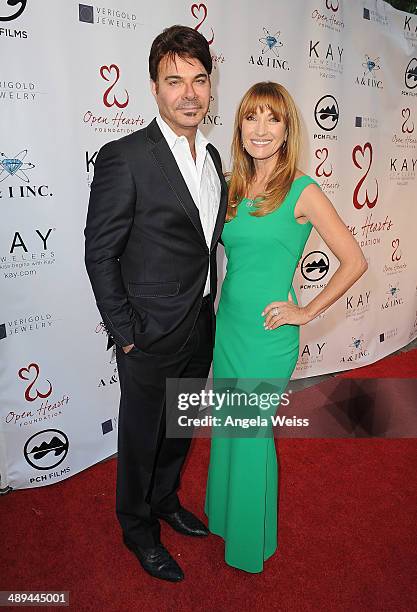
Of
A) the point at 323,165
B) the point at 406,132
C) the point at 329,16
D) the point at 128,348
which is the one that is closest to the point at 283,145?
the point at 128,348

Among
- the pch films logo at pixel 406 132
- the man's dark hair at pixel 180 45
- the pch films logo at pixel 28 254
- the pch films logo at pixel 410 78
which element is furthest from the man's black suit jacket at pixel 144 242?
the pch films logo at pixel 410 78

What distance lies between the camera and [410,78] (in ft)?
14.3

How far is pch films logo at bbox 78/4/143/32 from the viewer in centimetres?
257

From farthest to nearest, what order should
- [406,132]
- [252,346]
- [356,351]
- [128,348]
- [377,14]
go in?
[356,351] < [406,132] < [377,14] < [252,346] < [128,348]

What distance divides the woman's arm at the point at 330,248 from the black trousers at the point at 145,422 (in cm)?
34

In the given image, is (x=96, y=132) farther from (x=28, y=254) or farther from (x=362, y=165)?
(x=362, y=165)

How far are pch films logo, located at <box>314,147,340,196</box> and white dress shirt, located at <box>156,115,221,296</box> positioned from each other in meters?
2.01

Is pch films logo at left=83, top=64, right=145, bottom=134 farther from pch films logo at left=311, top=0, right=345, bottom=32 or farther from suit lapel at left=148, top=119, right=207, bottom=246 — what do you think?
pch films logo at left=311, top=0, right=345, bottom=32

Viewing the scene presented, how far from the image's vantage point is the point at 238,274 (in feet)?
6.80

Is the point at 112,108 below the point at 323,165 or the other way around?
the other way around

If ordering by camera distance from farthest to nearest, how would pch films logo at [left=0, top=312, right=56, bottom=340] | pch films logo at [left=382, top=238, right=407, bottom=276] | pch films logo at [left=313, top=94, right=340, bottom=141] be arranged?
pch films logo at [left=382, top=238, right=407, bottom=276]
pch films logo at [left=313, top=94, right=340, bottom=141]
pch films logo at [left=0, top=312, right=56, bottom=340]

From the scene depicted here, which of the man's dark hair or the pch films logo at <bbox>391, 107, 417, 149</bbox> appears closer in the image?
the man's dark hair

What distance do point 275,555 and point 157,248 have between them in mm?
1585

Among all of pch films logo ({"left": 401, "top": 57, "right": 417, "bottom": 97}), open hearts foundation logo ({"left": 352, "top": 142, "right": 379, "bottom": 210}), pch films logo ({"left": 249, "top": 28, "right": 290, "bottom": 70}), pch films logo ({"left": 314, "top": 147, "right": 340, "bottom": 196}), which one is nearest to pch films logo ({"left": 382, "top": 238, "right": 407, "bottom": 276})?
open hearts foundation logo ({"left": 352, "top": 142, "right": 379, "bottom": 210})
